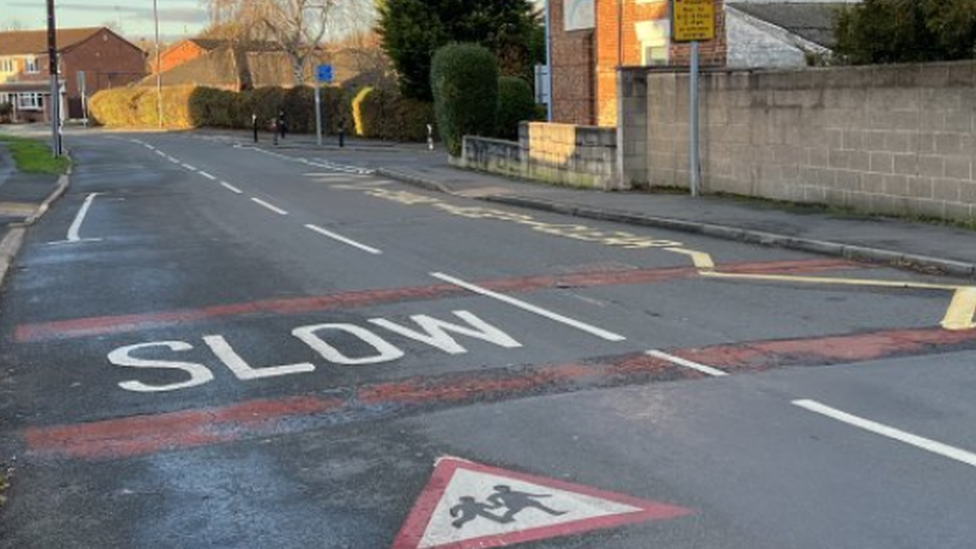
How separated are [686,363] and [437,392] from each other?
6.01 feet

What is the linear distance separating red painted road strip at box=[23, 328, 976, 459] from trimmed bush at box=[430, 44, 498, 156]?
2280 centimetres

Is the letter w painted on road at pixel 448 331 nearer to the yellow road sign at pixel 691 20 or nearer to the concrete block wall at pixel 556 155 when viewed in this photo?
the yellow road sign at pixel 691 20

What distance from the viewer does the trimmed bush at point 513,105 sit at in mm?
35000

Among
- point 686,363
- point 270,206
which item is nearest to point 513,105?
point 270,206

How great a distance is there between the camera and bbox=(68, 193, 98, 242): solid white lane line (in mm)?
17453

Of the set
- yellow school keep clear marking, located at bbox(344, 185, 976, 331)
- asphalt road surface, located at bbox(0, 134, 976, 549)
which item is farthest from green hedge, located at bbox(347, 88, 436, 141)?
asphalt road surface, located at bbox(0, 134, 976, 549)

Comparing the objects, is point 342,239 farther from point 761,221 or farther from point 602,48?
A: point 602,48

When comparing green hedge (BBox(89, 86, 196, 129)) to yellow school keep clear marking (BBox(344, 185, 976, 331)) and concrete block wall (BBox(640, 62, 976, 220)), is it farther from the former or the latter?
concrete block wall (BBox(640, 62, 976, 220))

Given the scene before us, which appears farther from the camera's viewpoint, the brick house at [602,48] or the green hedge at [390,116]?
the green hedge at [390,116]

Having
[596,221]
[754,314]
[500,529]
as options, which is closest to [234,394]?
[500,529]

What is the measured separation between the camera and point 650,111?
2105 cm

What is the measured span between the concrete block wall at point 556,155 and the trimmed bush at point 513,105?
4.92m

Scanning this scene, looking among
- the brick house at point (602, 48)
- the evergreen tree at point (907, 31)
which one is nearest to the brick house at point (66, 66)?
the brick house at point (602, 48)

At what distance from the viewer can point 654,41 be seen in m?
28.0
